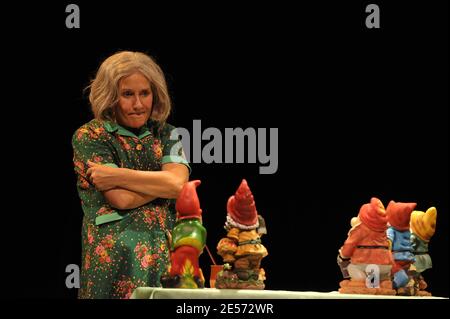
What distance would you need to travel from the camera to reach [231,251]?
9.84 feet

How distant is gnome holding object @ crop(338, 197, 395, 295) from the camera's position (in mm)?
3066

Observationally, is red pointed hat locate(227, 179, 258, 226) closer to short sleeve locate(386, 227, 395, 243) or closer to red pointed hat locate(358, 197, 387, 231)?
red pointed hat locate(358, 197, 387, 231)

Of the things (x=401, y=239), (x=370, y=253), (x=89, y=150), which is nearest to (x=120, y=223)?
(x=89, y=150)

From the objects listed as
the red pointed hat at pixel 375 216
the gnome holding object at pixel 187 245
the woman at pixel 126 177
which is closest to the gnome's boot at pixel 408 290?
the red pointed hat at pixel 375 216

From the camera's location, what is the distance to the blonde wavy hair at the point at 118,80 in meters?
3.46

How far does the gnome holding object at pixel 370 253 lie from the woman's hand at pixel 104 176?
0.86m

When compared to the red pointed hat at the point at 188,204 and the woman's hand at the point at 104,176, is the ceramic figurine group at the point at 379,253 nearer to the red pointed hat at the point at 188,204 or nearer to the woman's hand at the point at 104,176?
the red pointed hat at the point at 188,204

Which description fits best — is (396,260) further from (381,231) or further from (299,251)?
(299,251)

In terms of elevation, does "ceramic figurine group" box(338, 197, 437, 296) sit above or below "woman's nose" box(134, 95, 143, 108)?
below

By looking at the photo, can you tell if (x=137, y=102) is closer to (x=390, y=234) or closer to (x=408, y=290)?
(x=390, y=234)

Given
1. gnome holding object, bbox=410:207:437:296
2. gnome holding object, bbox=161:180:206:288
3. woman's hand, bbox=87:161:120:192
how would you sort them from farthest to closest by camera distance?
gnome holding object, bbox=410:207:437:296 < woman's hand, bbox=87:161:120:192 < gnome holding object, bbox=161:180:206:288

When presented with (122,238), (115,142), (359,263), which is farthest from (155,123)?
(359,263)

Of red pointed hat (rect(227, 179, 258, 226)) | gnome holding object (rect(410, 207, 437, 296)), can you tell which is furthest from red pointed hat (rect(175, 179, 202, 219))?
gnome holding object (rect(410, 207, 437, 296))

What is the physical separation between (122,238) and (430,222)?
1.14 metres
